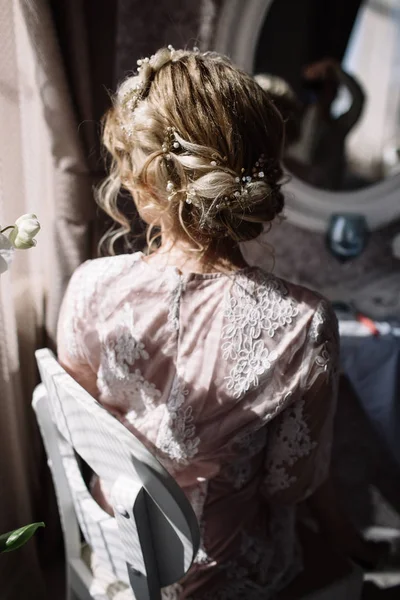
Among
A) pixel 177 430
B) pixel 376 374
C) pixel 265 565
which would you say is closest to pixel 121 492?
pixel 177 430

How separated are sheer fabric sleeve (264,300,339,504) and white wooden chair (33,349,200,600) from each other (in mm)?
281

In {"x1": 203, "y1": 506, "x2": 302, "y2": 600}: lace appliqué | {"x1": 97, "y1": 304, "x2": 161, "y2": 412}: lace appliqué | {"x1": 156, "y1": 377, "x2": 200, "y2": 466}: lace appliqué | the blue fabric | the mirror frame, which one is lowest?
{"x1": 203, "y1": 506, "x2": 302, "y2": 600}: lace appliqué

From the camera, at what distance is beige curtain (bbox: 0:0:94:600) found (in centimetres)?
91

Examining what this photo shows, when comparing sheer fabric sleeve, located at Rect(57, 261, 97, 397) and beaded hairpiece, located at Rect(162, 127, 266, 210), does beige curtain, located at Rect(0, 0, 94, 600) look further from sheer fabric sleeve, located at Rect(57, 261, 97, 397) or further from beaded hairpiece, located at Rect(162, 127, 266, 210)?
beaded hairpiece, located at Rect(162, 127, 266, 210)

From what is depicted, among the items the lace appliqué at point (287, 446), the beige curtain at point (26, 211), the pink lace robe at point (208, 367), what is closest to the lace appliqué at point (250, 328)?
the pink lace robe at point (208, 367)

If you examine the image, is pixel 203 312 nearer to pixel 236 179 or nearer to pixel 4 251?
pixel 236 179

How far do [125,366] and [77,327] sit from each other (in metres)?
0.11

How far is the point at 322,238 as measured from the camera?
153 centimetres

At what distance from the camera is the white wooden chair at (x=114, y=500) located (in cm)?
59

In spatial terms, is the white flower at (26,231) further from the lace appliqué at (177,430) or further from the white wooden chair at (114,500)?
the lace appliqué at (177,430)

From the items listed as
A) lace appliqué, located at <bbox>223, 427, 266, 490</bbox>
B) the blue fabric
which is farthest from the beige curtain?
the blue fabric

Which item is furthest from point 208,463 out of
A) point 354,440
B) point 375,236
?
point 375,236

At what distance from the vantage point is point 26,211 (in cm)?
99

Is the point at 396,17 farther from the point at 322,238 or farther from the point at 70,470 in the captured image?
the point at 70,470
